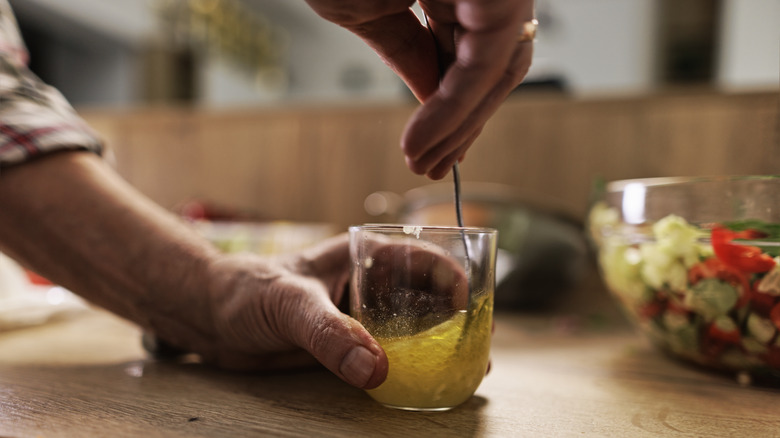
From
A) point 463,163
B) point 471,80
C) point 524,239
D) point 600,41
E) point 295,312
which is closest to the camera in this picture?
point 471,80

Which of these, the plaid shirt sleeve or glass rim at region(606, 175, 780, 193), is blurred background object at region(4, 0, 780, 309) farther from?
the plaid shirt sleeve

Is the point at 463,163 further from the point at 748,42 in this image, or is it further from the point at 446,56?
the point at 748,42

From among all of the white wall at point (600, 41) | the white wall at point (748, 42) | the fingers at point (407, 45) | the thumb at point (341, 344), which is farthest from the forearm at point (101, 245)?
the white wall at point (600, 41)

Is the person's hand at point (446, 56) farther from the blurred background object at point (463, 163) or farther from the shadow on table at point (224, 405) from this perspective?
the blurred background object at point (463, 163)

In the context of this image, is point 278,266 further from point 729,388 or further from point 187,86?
point 187,86

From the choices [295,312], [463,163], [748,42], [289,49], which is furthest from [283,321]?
[289,49]

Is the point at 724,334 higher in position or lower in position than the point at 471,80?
lower

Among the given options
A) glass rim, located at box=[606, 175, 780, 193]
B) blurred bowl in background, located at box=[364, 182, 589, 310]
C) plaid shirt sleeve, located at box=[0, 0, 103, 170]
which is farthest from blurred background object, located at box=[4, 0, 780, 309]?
plaid shirt sleeve, located at box=[0, 0, 103, 170]

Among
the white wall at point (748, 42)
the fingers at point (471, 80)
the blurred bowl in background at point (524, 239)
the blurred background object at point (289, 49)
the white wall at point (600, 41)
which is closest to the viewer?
→ the fingers at point (471, 80)
